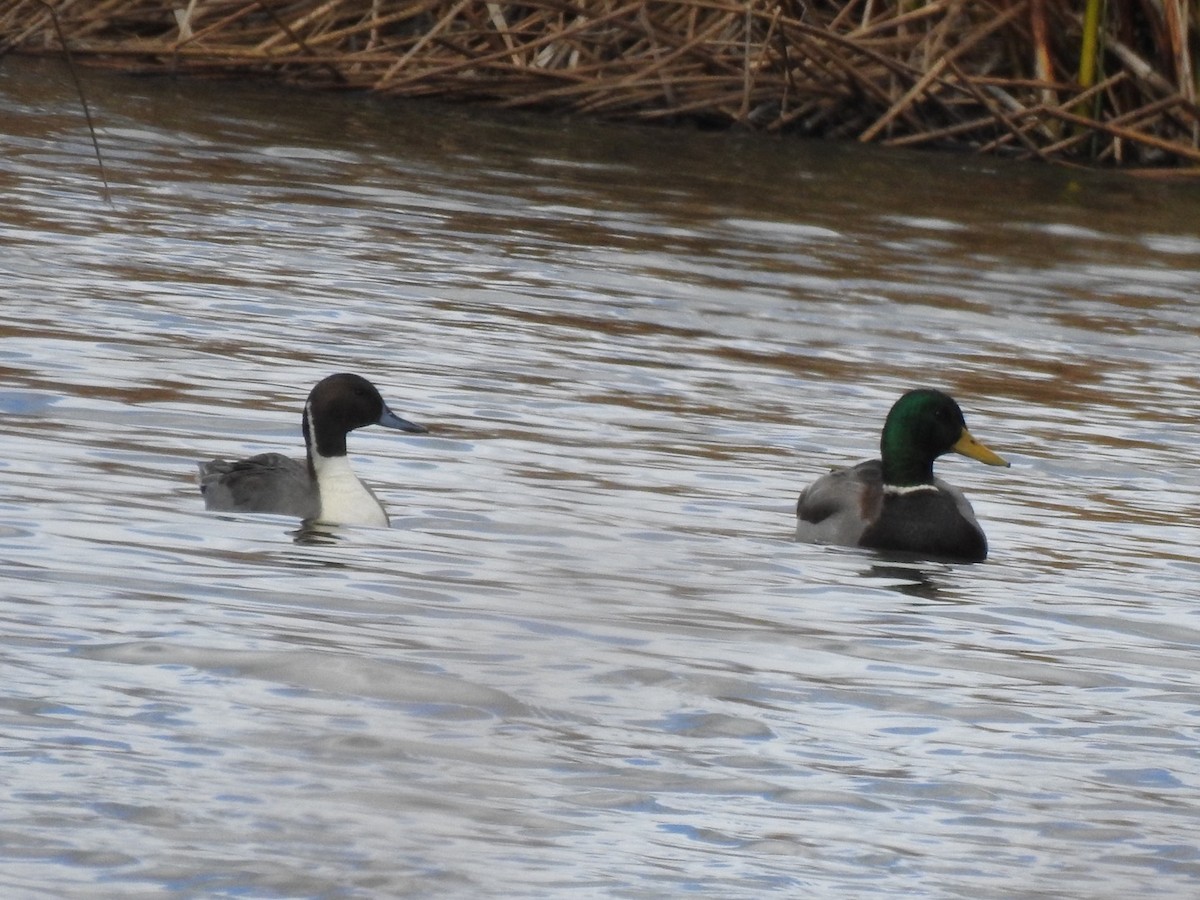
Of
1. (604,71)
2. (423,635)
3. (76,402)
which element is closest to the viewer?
(423,635)

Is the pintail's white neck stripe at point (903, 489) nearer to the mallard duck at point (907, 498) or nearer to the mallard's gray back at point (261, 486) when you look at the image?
the mallard duck at point (907, 498)

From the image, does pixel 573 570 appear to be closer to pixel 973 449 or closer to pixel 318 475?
pixel 318 475

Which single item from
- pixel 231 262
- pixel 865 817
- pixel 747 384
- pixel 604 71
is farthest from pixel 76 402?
pixel 604 71

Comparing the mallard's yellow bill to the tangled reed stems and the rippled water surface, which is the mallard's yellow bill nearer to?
the rippled water surface

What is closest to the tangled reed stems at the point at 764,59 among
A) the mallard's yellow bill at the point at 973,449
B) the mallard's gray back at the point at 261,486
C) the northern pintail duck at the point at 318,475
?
the mallard's yellow bill at the point at 973,449

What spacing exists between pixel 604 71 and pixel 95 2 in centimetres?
363

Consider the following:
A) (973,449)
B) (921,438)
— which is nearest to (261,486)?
(921,438)

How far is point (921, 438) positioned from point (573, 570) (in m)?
1.60

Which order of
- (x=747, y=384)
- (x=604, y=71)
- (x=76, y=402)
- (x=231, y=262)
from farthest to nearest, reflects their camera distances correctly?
1. (x=604, y=71)
2. (x=231, y=262)
3. (x=747, y=384)
4. (x=76, y=402)

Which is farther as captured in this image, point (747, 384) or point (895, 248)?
point (895, 248)

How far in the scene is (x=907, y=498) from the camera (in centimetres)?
712

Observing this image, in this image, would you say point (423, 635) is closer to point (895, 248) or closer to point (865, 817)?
point (865, 817)

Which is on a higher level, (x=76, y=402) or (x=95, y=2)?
(x=95, y=2)

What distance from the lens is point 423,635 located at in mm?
5254
